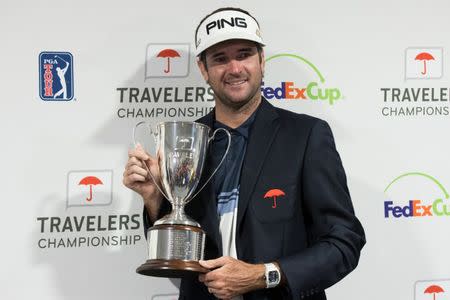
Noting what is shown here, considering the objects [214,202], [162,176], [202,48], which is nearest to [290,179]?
[214,202]

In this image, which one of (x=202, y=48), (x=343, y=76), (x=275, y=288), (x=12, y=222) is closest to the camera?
(x=275, y=288)

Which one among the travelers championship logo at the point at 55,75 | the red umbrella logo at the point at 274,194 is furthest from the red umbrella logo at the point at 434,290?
the travelers championship logo at the point at 55,75

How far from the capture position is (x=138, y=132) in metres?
2.13

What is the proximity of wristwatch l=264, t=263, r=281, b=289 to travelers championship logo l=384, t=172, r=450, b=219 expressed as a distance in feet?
2.83

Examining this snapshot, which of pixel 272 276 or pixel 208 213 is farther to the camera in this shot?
pixel 208 213

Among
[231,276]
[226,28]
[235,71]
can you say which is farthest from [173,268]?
[226,28]

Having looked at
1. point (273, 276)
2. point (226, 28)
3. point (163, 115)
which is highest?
point (226, 28)

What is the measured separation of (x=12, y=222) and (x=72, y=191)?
0.22 meters

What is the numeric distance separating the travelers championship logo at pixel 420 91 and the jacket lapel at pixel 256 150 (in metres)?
0.68

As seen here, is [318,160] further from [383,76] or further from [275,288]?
[383,76]

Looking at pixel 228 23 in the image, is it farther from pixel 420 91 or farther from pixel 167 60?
pixel 420 91

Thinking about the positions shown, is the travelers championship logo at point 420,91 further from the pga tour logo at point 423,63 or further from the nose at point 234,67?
the nose at point 234,67

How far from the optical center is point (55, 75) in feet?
6.81

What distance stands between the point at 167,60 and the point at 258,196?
768mm
